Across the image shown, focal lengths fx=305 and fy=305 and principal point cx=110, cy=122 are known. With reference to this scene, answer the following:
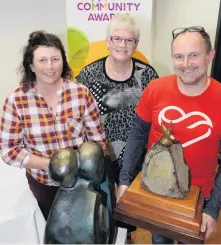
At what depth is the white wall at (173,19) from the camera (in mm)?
1974

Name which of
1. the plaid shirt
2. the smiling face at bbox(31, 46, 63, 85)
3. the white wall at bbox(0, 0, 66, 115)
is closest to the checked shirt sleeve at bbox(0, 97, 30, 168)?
the plaid shirt

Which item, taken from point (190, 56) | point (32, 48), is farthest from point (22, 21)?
point (190, 56)

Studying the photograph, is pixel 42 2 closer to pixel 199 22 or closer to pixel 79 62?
pixel 79 62

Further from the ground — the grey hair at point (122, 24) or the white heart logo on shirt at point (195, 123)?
the grey hair at point (122, 24)

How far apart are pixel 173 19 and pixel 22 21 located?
3.38 ft

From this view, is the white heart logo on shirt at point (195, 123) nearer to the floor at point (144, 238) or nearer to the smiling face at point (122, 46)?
the smiling face at point (122, 46)

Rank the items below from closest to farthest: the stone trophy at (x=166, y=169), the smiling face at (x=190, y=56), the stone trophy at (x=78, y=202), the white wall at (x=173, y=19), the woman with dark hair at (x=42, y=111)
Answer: the stone trophy at (x=78, y=202) < the stone trophy at (x=166, y=169) < the smiling face at (x=190, y=56) < the woman with dark hair at (x=42, y=111) < the white wall at (x=173, y=19)

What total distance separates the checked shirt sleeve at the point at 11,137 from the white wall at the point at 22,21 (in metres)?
1.09

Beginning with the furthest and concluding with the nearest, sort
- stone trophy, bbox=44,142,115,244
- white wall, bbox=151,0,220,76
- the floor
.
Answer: white wall, bbox=151,0,220,76
the floor
stone trophy, bbox=44,142,115,244

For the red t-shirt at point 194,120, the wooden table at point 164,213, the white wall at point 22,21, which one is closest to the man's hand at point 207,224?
the wooden table at point 164,213

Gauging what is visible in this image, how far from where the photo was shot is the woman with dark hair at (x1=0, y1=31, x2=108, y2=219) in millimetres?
1024

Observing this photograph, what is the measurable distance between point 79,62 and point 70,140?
0.92 meters

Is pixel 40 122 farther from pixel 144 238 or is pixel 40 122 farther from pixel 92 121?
pixel 144 238

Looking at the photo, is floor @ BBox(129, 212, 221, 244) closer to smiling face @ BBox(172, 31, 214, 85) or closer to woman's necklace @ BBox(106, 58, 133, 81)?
woman's necklace @ BBox(106, 58, 133, 81)
